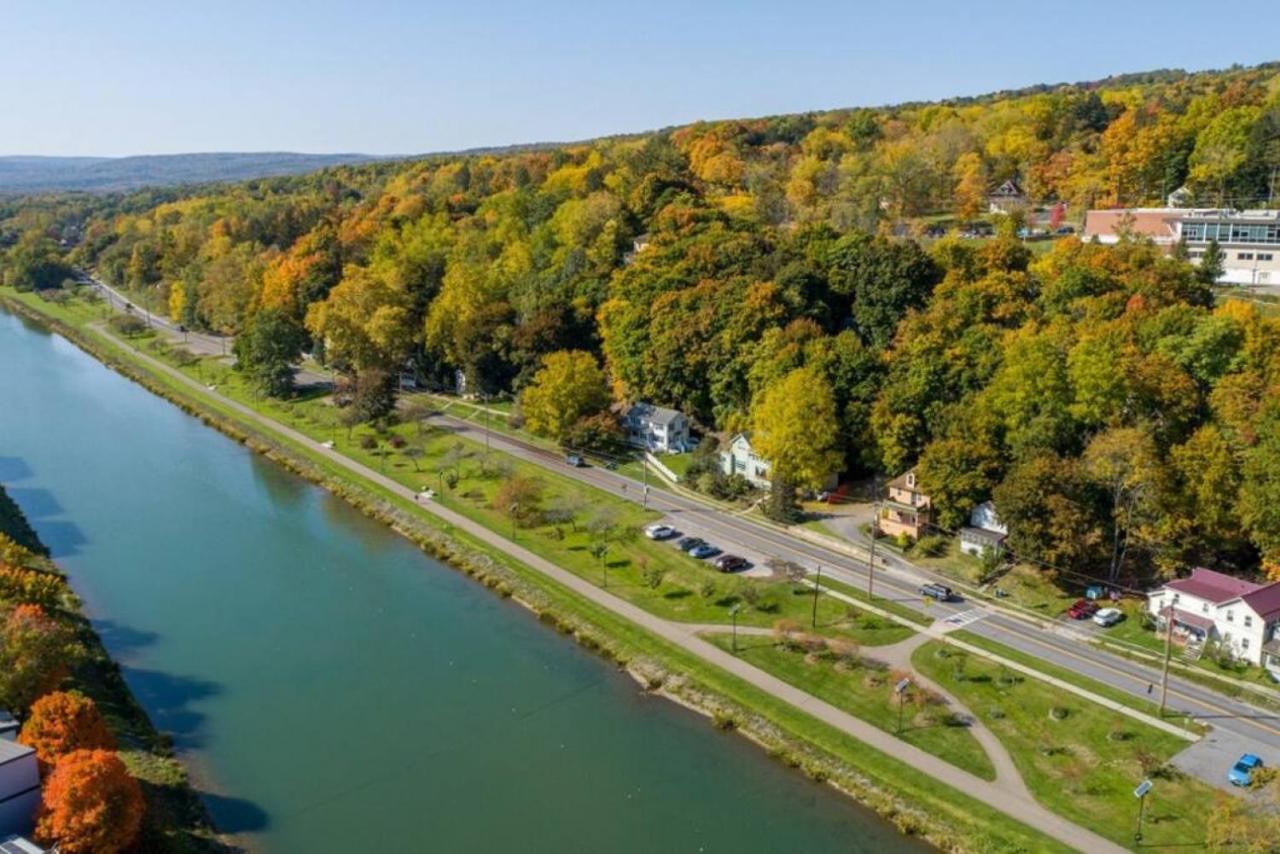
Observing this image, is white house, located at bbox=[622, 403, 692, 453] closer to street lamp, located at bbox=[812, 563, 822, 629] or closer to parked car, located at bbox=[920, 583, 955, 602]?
street lamp, located at bbox=[812, 563, 822, 629]

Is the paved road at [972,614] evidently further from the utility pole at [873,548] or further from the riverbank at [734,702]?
the riverbank at [734,702]

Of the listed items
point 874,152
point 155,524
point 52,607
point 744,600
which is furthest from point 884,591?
point 874,152

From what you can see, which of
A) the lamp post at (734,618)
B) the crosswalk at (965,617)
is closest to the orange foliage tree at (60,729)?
the lamp post at (734,618)

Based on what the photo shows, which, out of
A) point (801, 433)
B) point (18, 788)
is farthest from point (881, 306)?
point (18, 788)

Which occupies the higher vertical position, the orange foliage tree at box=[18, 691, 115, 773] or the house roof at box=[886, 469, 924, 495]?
the house roof at box=[886, 469, 924, 495]

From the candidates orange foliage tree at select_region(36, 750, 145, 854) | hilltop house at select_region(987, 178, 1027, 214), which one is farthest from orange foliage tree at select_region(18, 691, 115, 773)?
hilltop house at select_region(987, 178, 1027, 214)

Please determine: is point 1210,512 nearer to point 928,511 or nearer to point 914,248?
point 928,511

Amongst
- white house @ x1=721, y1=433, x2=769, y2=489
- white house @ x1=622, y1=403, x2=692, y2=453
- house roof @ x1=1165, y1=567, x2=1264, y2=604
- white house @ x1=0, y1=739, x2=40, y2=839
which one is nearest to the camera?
white house @ x1=0, y1=739, x2=40, y2=839
